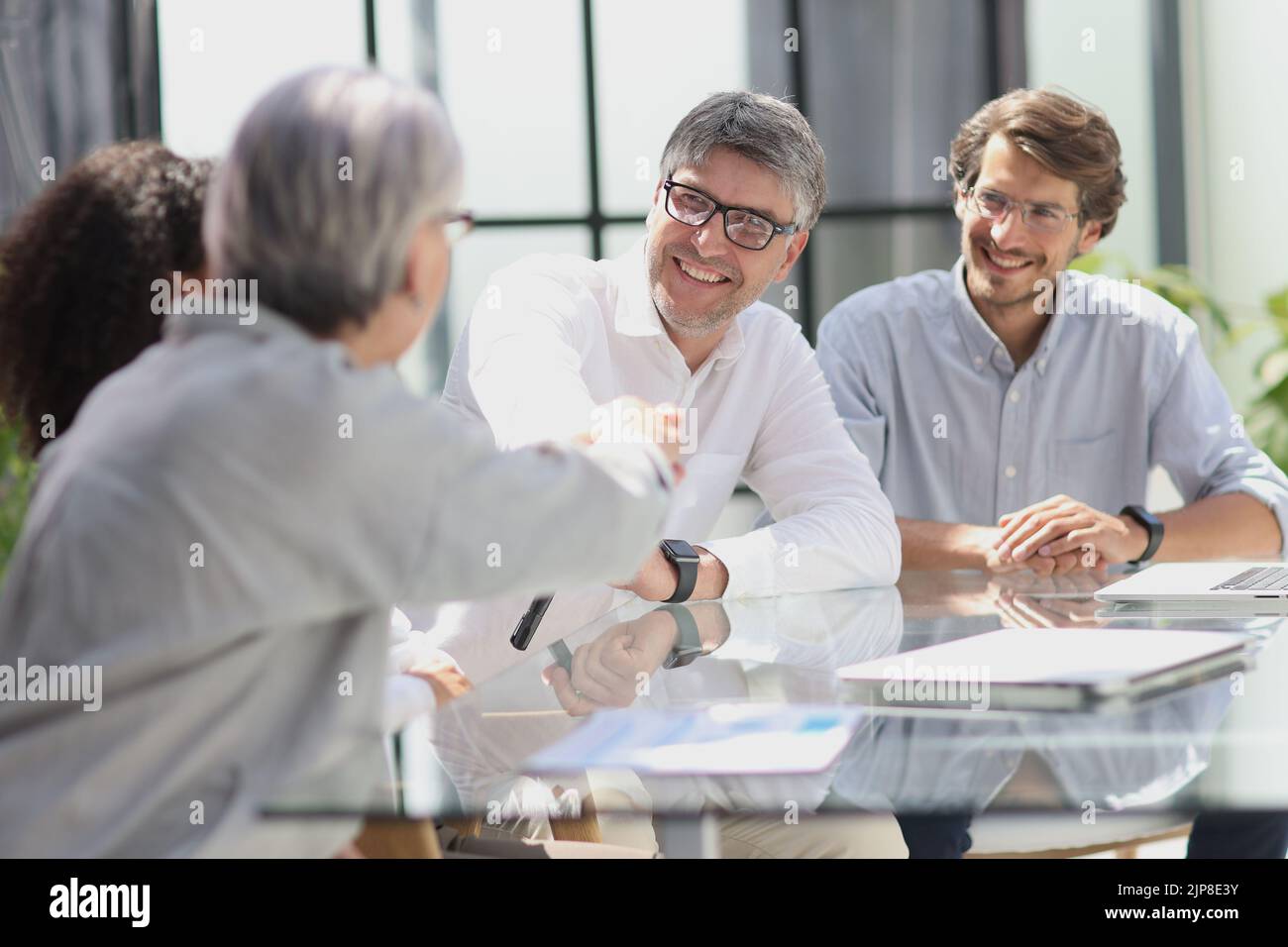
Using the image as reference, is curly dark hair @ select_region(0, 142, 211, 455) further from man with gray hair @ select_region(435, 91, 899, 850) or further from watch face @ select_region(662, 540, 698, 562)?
watch face @ select_region(662, 540, 698, 562)

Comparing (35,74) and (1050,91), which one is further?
(35,74)

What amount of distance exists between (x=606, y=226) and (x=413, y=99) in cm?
340

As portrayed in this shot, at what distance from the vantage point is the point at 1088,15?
4.15 meters

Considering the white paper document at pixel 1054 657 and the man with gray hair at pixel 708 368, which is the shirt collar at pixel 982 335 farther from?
the white paper document at pixel 1054 657

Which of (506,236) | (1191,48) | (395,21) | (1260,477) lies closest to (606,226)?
(506,236)

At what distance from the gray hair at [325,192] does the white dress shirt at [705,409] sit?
842 millimetres

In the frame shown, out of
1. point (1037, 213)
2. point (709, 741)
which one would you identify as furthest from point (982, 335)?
point (709, 741)

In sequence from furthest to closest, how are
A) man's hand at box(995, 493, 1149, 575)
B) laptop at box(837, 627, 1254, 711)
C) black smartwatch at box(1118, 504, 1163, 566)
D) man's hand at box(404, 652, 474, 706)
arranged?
black smartwatch at box(1118, 504, 1163, 566), man's hand at box(995, 493, 1149, 575), man's hand at box(404, 652, 474, 706), laptop at box(837, 627, 1254, 711)

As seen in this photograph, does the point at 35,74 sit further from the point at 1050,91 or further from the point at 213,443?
the point at 213,443

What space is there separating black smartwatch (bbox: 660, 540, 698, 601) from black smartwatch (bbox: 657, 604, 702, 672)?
20mm

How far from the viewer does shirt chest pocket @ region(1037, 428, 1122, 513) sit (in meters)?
2.47

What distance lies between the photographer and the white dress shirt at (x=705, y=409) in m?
1.88

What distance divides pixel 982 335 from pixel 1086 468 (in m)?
0.32

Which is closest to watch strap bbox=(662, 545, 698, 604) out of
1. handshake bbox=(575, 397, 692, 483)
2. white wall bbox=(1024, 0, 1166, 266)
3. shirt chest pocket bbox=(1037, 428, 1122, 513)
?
handshake bbox=(575, 397, 692, 483)
